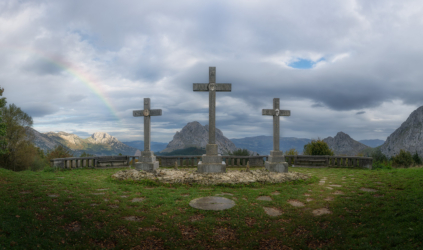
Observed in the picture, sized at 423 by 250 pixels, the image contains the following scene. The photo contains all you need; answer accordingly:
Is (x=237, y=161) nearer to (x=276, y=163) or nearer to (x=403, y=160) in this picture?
(x=276, y=163)

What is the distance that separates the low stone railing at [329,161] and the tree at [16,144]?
90.9 feet

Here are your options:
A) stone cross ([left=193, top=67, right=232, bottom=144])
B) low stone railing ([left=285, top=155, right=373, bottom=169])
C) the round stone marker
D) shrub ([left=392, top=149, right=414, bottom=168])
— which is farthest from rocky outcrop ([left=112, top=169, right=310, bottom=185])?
shrub ([left=392, top=149, right=414, bottom=168])

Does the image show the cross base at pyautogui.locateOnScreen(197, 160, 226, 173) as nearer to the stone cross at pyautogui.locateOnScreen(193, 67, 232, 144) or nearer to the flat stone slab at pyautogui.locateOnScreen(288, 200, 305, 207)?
the stone cross at pyautogui.locateOnScreen(193, 67, 232, 144)

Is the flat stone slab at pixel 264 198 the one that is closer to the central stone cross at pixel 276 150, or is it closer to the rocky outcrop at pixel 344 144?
the central stone cross at pixel 276 150

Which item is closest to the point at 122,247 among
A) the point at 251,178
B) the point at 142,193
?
the point at 142,193

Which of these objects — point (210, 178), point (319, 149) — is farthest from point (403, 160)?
point (210, 178)

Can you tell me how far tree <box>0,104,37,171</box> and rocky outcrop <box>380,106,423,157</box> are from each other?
110117 millimetres

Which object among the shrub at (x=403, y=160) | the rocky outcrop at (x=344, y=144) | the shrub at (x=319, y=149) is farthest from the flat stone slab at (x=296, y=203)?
the rocky outcrop at (x=344, y=144)

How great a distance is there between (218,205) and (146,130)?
31.8ft

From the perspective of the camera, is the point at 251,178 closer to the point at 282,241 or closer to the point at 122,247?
the point at 282,241

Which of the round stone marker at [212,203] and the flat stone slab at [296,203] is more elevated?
the round stone marker at [212,203]

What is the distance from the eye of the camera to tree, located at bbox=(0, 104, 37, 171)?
24938 mm

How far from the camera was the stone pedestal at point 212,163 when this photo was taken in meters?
12.6

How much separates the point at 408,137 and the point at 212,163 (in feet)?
386
